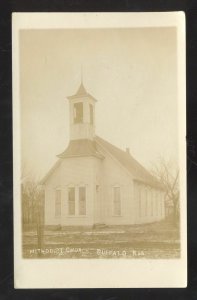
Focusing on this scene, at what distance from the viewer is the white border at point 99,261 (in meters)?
1.12

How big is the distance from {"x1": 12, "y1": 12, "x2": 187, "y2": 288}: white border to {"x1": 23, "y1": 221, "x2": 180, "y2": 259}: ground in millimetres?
21

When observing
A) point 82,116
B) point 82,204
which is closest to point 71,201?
point 82,204

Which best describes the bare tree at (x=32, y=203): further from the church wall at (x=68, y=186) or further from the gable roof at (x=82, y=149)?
the gable roof at (x=82, y=149)

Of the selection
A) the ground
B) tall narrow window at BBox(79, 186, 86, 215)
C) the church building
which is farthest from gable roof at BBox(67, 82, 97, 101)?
the ground

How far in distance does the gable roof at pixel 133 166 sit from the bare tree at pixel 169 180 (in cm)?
2

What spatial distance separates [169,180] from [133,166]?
0.12 metres

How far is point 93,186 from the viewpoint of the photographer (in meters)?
1.11

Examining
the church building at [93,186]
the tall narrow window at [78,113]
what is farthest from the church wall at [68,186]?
the tall narrow window at [78,113]

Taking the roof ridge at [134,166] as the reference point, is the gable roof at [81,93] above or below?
above

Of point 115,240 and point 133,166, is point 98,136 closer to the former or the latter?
point 133,166

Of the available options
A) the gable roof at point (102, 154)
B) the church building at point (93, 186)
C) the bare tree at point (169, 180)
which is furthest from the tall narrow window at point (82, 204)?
the bare tree at point (169, 180)

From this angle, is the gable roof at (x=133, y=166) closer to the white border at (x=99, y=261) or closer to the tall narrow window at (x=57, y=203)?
the white border at (x=99, y=261)

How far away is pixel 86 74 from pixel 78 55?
62mm

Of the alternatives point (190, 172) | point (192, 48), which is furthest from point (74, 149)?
point (192, 48)
